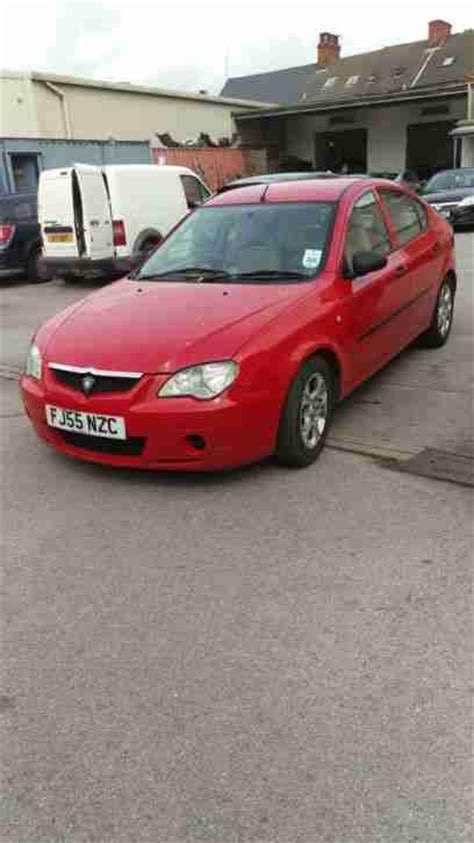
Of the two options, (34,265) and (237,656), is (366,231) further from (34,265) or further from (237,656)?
(34,265)

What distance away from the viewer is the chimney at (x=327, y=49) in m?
46.0

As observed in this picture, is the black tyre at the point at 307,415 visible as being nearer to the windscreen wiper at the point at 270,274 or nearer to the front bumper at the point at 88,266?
the windscreen wiper at the point at 270,274

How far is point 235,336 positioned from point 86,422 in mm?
942

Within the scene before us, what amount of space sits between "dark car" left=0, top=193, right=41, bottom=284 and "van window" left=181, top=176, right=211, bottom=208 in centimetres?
281

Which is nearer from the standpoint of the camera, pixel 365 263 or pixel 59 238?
pixel 365 263

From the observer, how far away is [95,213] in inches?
497

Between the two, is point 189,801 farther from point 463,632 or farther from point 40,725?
point 463,632

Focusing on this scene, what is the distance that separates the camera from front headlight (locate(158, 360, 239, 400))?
4008 mm

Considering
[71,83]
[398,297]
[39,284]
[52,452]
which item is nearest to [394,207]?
[398,297]

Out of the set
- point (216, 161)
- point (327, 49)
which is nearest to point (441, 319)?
point (216, 161)

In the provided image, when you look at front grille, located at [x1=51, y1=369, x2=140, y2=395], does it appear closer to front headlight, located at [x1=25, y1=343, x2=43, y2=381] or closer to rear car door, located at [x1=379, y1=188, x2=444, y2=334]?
front headlight, located at [x1=25, y1=343, x2=43, y2=381]

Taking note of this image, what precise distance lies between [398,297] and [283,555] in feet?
9.13

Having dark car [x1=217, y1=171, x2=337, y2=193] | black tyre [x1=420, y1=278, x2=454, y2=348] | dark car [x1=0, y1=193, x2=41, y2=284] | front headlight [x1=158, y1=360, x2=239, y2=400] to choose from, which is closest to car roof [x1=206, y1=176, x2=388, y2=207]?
dark car [x1=217, y1=171, x2=337, y2=193]

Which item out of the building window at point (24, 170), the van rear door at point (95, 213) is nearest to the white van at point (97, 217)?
the van rear door at point (95, 213)
